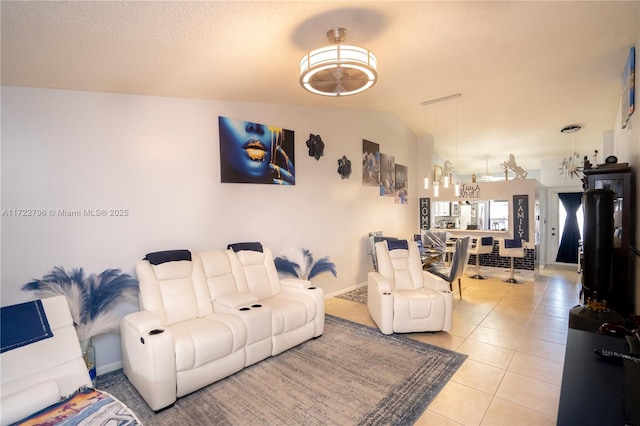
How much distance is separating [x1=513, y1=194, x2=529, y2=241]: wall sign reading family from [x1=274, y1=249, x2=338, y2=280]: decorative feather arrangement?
4438mm

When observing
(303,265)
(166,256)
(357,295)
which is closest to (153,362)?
(166,256)

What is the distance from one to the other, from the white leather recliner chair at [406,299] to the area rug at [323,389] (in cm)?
26

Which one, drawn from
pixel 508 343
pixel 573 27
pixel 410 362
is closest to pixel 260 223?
pixel 410 362

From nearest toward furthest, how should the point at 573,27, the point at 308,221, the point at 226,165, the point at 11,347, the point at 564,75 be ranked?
the point at 11,347 < the point at 573,27 < the point at 226,165 < the point at 564,75 < the point at 308,221

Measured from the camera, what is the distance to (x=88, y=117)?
2830mm

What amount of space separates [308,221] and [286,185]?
71 centimetres

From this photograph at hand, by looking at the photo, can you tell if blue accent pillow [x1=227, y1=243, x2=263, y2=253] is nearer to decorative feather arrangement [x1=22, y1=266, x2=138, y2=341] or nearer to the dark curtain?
decorative feather arrangement [x1=22, y1=266, x2=138, y2=341]

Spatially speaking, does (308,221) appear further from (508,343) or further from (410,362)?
(508,343)

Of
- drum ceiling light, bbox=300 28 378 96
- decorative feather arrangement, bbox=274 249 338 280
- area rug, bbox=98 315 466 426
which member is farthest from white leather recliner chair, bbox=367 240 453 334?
drum ceiling light, bbox=300 28 378 96

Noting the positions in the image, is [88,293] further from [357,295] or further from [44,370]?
[357,295]

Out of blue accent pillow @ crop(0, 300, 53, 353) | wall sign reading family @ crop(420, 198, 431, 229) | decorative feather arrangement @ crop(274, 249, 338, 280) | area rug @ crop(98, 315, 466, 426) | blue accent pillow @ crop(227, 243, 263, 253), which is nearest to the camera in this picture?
→ blue accent pillow @ crop(0, 300, 53, 353)

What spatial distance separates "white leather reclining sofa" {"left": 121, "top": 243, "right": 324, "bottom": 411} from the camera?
2.33 m

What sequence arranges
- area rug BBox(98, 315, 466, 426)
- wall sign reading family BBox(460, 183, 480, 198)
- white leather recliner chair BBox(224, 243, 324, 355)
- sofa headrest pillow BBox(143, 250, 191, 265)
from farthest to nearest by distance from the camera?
wall sign reading family BBox(460, 183, 480, 198)
white leather recliner chair BBox(224, 243, 324, 355)
sofa headrest pillow BBox(143, 250, 191, 265)
area rug BBox(98, 315, 466, 426)

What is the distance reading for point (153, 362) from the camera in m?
2.23
